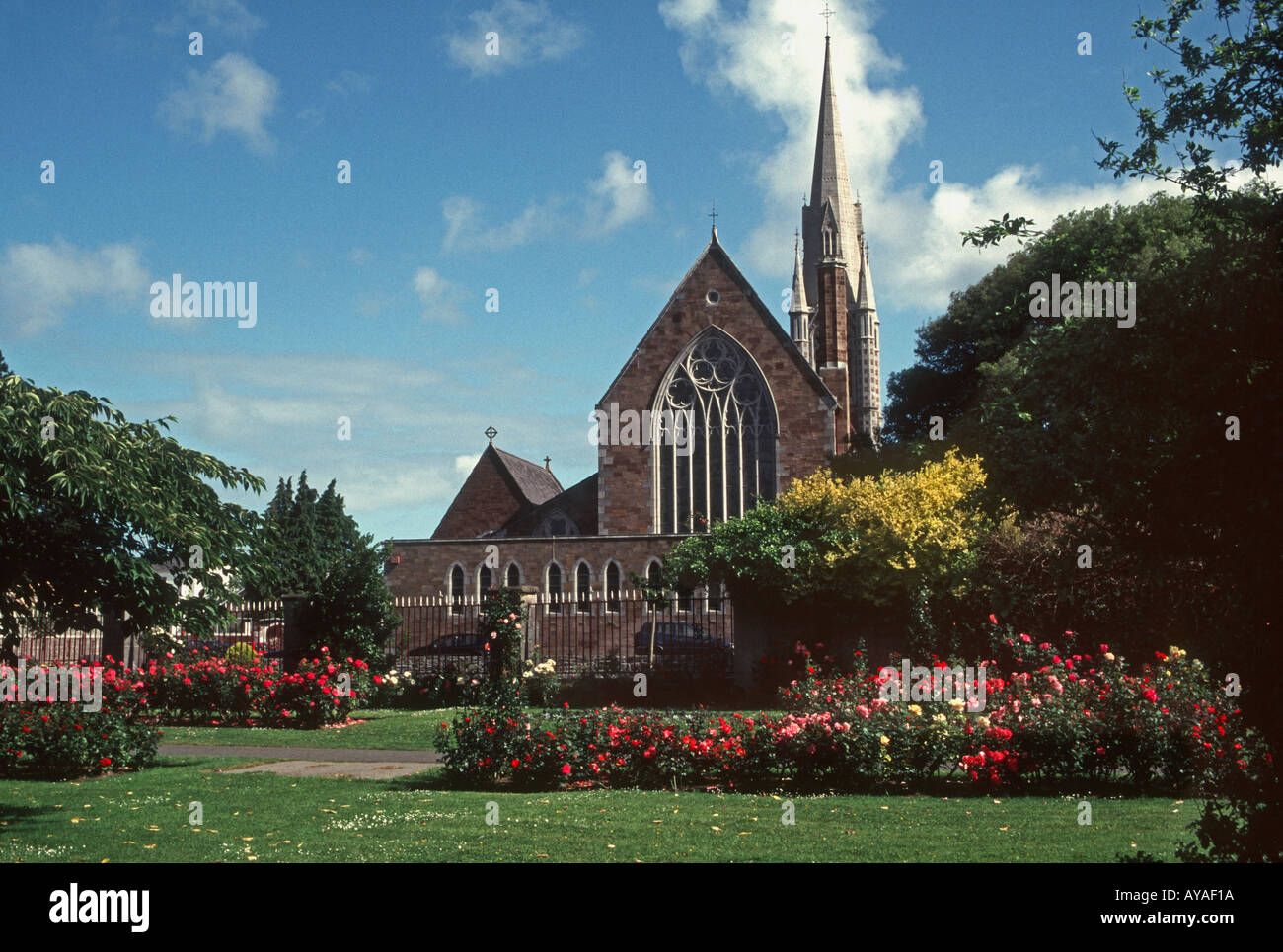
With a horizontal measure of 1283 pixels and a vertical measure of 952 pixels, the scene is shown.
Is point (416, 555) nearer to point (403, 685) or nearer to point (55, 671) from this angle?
point (403, 685)

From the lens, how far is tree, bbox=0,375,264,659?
Answer: 962 centimetres

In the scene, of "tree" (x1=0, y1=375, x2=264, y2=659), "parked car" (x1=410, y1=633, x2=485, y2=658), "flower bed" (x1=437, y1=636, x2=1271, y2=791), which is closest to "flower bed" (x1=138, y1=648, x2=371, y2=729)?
"parked car" (x1=410, y1=633, x2=485, y2=658)

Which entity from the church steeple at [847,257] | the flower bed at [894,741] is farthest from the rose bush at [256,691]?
the church steeple at [847,257]

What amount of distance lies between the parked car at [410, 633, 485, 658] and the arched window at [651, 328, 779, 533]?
16.8 m

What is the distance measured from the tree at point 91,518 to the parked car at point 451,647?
12921 millimetres

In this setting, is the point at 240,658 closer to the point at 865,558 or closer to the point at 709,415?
the point at 865,558

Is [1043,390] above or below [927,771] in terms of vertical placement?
above

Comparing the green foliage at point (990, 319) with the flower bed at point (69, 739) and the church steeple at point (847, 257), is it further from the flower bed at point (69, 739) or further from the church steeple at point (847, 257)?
the flower bed at point (69, 739)

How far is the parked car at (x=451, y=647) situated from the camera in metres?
24.7

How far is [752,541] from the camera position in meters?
22.3

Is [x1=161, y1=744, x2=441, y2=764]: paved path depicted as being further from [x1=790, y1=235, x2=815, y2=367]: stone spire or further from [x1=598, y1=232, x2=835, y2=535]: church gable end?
[x1=790, y1=235, x2=815, y2=367]: stone spire
